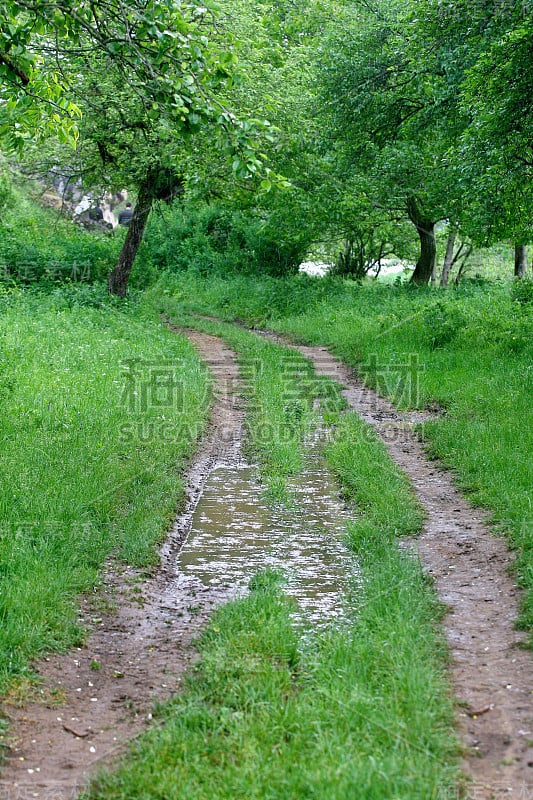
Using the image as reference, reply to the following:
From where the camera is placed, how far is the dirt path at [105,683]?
3512mm

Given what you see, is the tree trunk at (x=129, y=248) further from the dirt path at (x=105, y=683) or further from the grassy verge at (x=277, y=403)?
the dirt path at (x=105, y=683)

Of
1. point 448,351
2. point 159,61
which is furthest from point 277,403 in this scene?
point 159,61

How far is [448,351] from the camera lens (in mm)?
13852

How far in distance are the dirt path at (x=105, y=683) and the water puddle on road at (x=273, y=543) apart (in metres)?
0.24

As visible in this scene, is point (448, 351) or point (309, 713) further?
point (448, 351)

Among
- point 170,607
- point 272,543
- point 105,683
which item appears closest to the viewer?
point 105,683

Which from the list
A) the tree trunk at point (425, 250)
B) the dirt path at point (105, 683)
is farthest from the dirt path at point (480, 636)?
the tree trunk at point (425, 250)

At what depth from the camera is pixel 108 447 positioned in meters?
7.85

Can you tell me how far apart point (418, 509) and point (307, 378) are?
6.52m

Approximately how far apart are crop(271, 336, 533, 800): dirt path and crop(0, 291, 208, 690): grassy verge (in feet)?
7.51

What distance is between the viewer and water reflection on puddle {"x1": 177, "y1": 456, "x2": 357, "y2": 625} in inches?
217

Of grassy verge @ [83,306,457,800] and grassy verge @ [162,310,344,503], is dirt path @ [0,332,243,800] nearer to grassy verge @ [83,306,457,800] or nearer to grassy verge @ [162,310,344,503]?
grassy verge @ [83,306,457,800]

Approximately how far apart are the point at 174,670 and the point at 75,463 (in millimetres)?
3211

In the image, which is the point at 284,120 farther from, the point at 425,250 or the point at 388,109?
the point at 425,250
